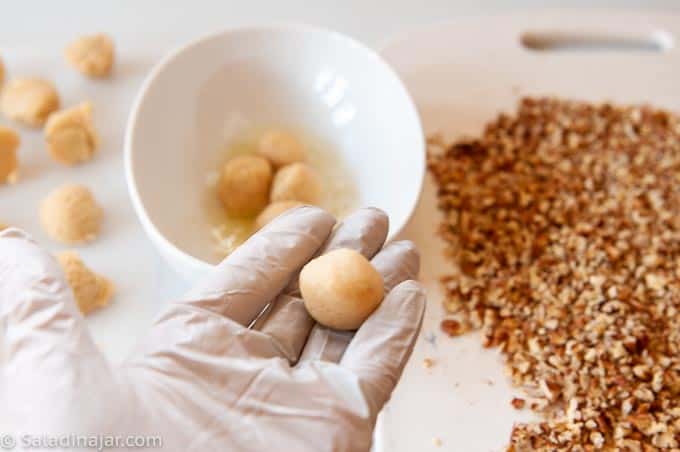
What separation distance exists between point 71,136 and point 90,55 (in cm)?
19

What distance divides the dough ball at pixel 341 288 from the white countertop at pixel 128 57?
0.30 m

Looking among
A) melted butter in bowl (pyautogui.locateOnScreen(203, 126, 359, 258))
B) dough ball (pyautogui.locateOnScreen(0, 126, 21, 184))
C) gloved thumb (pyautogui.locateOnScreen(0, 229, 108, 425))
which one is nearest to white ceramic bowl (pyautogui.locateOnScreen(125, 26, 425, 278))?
melted butter in bowl (pyautogui.locateOnScreen(203, 126, 359, 258))

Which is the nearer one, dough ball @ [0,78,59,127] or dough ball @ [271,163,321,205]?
dough ball @ [271,163,321,205]

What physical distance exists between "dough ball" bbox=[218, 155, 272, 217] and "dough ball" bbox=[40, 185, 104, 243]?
215 millimetres

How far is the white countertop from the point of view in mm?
1174

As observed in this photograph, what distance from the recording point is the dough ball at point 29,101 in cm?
133

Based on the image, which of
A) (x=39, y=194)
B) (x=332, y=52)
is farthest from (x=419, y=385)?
(x=39, y=194)

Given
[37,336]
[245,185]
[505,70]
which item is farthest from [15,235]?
[505,70]

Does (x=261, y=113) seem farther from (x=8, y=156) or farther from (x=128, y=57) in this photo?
(x=8, y=156)

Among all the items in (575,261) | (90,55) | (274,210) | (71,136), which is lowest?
(575,261)

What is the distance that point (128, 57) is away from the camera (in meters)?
1.47

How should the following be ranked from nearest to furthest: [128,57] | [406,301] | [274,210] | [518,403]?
1. [406,301]
2. [518,403]
3. [274,210]
4. [128,57]

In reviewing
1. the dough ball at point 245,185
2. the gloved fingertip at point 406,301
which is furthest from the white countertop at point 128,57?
the gloved fingertip at point 406,301

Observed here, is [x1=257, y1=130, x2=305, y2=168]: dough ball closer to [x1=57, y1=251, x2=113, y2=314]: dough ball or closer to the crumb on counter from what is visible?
[x1=57, y1=251, x2=113, y2=314]: dough ball
